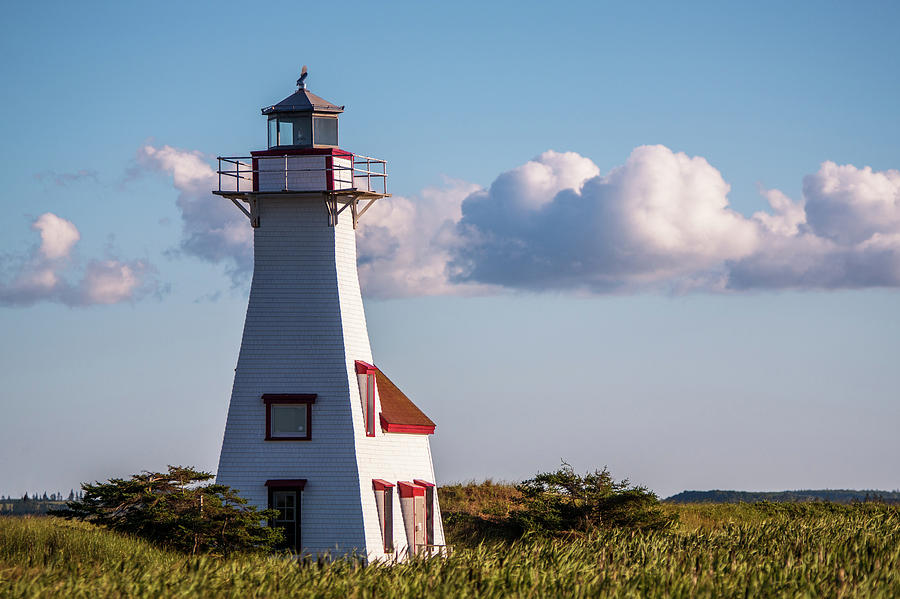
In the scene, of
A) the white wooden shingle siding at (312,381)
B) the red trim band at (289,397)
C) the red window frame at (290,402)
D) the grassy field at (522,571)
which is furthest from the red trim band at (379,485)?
the grassy field at (522,571)

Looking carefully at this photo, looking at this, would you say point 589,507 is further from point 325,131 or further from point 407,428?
point 325,131

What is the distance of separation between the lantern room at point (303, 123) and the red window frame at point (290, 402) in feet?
22.7

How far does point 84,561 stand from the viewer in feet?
71.1

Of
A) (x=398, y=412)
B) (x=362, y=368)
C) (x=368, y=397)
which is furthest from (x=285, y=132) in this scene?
(x=398, y=412)

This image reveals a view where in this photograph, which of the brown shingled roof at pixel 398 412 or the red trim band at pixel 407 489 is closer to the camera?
the red trim band at pixel 407 489

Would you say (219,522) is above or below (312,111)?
below

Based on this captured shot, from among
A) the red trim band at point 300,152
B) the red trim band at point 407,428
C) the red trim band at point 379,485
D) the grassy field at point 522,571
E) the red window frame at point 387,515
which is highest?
the red trim band at point 300,152

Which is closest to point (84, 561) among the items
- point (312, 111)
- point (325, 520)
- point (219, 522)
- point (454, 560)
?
point (219, 522)

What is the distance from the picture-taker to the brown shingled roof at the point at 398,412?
32500 millimetres

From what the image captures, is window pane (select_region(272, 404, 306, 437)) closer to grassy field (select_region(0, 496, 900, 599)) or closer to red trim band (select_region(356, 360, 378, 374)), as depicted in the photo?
red trim band (select_region(356, 360, 378, 374))

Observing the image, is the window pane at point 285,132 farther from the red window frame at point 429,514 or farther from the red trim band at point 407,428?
the red window frame at point 429,514

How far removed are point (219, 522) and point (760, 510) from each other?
835 inches

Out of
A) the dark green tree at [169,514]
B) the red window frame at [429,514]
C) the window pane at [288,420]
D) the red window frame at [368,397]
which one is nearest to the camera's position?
the dark green tree at [169,514]

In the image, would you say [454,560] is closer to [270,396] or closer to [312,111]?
[270,396]
